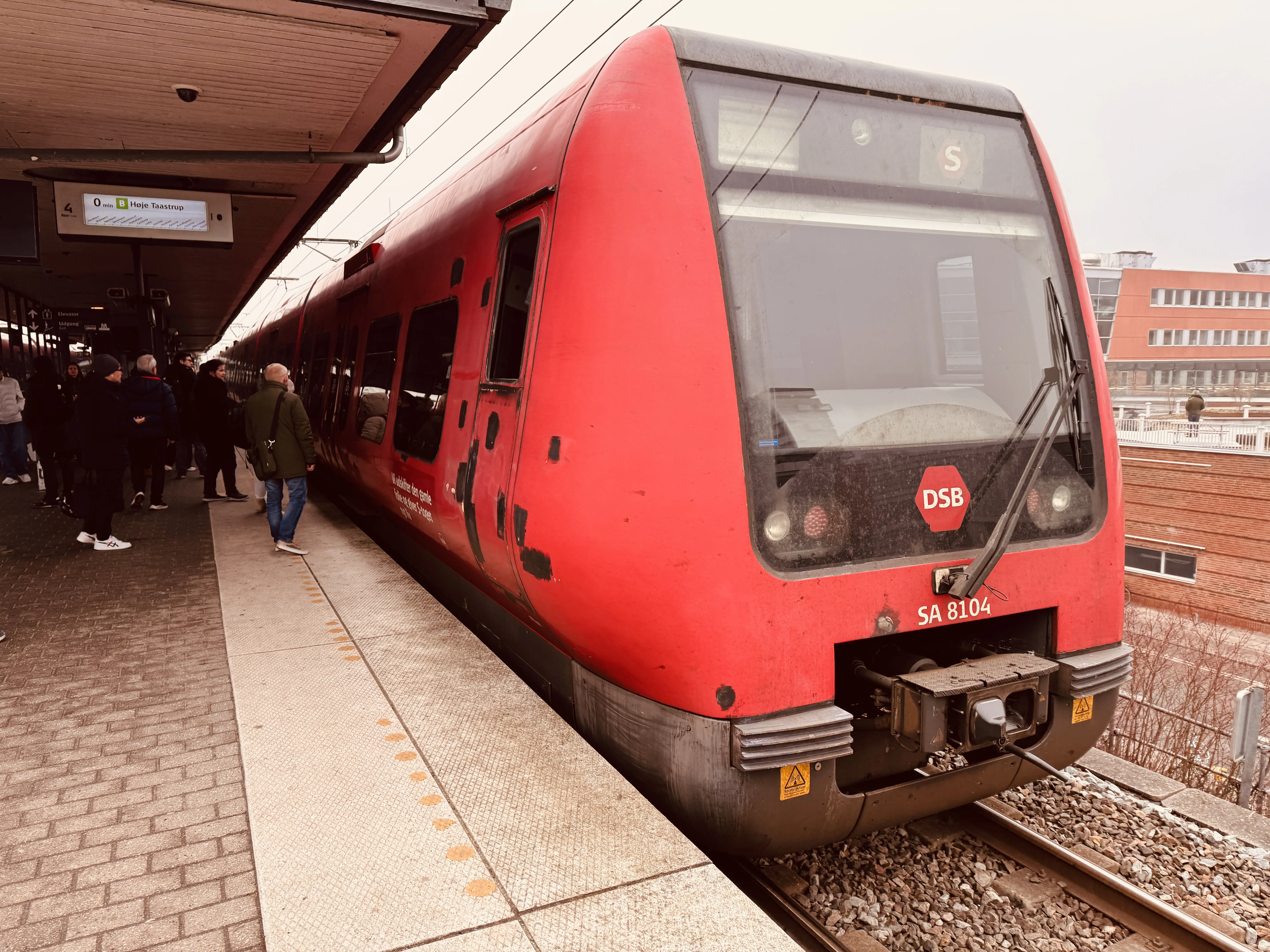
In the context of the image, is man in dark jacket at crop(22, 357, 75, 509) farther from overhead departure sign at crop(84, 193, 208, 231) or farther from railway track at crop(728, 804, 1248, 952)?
railway track at crop(728, 804, 1248, 952)

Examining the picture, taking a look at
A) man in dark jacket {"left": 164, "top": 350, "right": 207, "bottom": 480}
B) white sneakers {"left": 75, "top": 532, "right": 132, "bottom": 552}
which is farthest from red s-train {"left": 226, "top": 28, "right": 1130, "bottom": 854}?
man in dark jacket {"left": 164, "top": 350, "right": 207, "bottom": 480}

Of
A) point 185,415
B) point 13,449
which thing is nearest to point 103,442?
point 185,415

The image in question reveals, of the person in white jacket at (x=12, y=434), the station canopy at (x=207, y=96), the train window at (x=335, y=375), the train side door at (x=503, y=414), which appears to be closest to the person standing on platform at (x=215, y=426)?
the station canopy at (x=207, y=96)

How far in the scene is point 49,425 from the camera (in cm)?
1001

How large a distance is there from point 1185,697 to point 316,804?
20614 mm

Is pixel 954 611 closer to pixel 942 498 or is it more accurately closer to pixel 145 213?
pixel 942 498

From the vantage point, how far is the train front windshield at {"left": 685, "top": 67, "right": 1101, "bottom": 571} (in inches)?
116

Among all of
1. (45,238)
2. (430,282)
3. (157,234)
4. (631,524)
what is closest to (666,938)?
(631,524)

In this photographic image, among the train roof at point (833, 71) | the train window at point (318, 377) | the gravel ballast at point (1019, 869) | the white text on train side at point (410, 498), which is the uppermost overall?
the train roof at point (833, 71)

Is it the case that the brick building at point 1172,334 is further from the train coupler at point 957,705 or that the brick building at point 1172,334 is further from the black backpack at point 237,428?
the train coupler at point 957,705

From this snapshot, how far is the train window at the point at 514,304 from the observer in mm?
3506

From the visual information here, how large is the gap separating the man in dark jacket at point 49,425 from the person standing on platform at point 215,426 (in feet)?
4.53

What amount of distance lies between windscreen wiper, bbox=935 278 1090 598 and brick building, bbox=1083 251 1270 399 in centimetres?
5537

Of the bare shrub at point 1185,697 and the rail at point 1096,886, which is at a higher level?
the rail at point 1096,886
